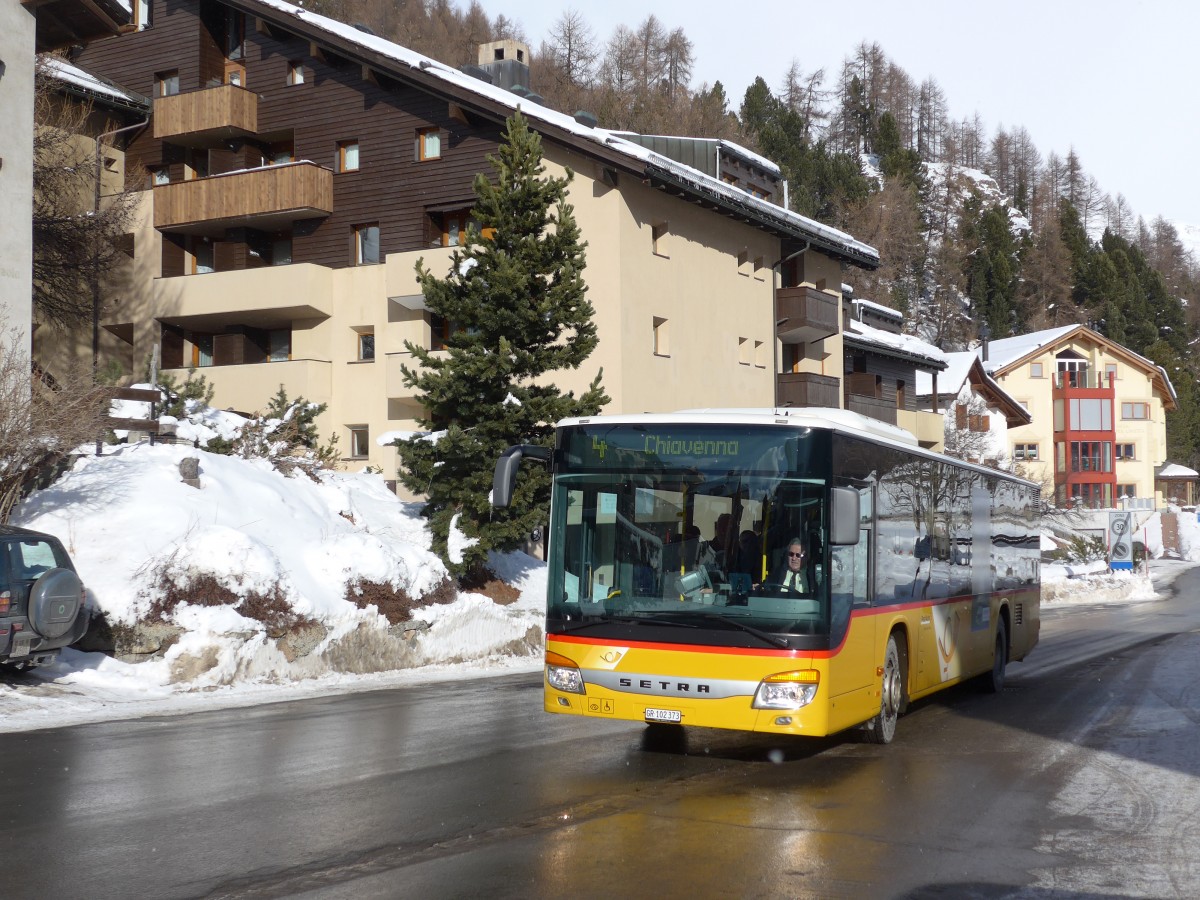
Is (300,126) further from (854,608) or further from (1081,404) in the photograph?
(1081,404)

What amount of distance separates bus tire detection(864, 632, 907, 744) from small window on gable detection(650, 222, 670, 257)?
24.4 meters

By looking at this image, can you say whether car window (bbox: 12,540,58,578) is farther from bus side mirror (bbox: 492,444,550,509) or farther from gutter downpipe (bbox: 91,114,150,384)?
gutter downpipe (bbox: 91,114,150,384)

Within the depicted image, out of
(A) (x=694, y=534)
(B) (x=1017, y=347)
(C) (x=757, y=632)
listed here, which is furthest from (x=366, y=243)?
(B) (x=1017, y=347)

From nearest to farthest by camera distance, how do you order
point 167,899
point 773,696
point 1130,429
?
point 167,899 → point 773,696 → point 1130,429

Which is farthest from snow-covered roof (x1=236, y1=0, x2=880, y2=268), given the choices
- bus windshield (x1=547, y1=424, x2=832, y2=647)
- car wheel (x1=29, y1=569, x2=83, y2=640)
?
bus windshield (x1=547, y1=424, x2=832, y2=647)

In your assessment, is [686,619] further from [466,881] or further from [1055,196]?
[1055,196]

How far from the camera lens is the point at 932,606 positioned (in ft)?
40.8

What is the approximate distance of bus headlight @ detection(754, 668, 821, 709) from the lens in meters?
8.99

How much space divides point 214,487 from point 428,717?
818 cm

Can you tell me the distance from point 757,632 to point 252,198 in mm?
30922

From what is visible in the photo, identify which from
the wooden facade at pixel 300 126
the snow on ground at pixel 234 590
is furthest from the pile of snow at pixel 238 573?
the wooden facade at pixel 300 126

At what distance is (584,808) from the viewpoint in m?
8.00

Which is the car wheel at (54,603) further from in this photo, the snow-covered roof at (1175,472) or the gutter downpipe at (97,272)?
the snow-covered roof at (1175,472)

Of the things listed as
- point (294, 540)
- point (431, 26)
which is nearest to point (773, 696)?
point (294, 540)
